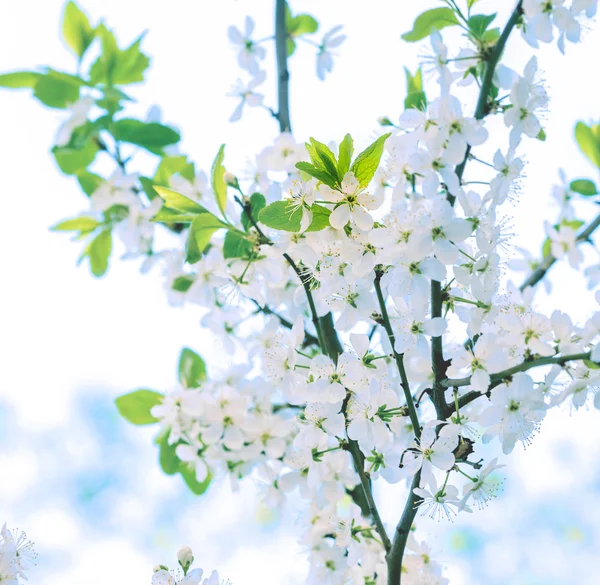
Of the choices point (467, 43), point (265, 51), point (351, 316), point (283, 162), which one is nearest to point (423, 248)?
point (351, 316)

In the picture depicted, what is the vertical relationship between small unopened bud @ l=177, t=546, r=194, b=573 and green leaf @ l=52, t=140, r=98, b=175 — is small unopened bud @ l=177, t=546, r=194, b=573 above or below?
below

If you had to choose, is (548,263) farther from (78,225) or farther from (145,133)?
(78,225)

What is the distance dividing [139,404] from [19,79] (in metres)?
1.00

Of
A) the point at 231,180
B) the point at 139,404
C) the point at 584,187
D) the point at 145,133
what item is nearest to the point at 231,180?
the point at 231,180

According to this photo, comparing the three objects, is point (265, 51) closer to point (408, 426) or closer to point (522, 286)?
point (522, 286)

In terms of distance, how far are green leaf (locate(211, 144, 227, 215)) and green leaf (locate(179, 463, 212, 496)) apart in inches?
31.7

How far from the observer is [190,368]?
1960mm

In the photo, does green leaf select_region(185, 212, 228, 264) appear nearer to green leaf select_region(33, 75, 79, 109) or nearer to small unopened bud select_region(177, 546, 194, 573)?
small unopened bud select_region(177, 546, 194, 573)

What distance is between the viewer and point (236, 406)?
5.77ft

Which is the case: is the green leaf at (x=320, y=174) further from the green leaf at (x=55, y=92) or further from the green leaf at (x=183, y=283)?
the green leaf at (x=55, y=92)

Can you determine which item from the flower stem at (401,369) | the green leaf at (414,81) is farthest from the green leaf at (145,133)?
the flower stem at (401,369)

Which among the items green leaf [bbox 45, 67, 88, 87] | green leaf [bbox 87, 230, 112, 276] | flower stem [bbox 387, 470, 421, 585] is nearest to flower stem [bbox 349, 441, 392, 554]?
flower stem [bbox 387, 470, 421, 585]

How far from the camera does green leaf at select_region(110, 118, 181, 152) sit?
1965 millimetres

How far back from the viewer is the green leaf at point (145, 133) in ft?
6.45
